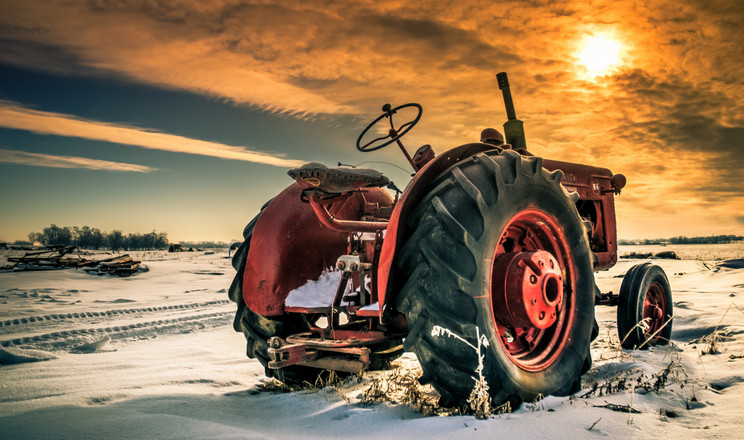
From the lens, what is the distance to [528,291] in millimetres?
2143

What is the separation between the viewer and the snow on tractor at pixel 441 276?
181 cm

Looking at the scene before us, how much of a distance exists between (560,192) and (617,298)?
1798 millimetres

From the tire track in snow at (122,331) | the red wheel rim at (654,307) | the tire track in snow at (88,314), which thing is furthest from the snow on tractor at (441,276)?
the tire track in snow at (88,314)

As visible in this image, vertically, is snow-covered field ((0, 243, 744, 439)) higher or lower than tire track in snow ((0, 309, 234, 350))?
higher

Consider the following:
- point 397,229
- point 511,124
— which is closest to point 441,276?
point 397,229

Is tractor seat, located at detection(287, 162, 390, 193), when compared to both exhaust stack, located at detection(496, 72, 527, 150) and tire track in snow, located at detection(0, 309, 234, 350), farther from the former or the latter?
tire track in snow, located at detection(0, 309, 234, 350)

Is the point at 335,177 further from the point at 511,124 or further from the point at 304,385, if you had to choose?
the point at 511,124

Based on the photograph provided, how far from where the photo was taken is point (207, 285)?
11023 millimetres

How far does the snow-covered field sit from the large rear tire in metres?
0.14

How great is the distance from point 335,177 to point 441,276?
29.0 inches

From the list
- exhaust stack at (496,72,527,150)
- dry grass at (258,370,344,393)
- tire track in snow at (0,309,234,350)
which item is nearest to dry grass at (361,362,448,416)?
dry grass at (258,370,344,393)

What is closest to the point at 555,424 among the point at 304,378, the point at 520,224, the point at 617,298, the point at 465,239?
the point at 465,239

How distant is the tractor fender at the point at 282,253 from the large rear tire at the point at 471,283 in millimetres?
1080

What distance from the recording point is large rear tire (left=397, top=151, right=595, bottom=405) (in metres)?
1.78
